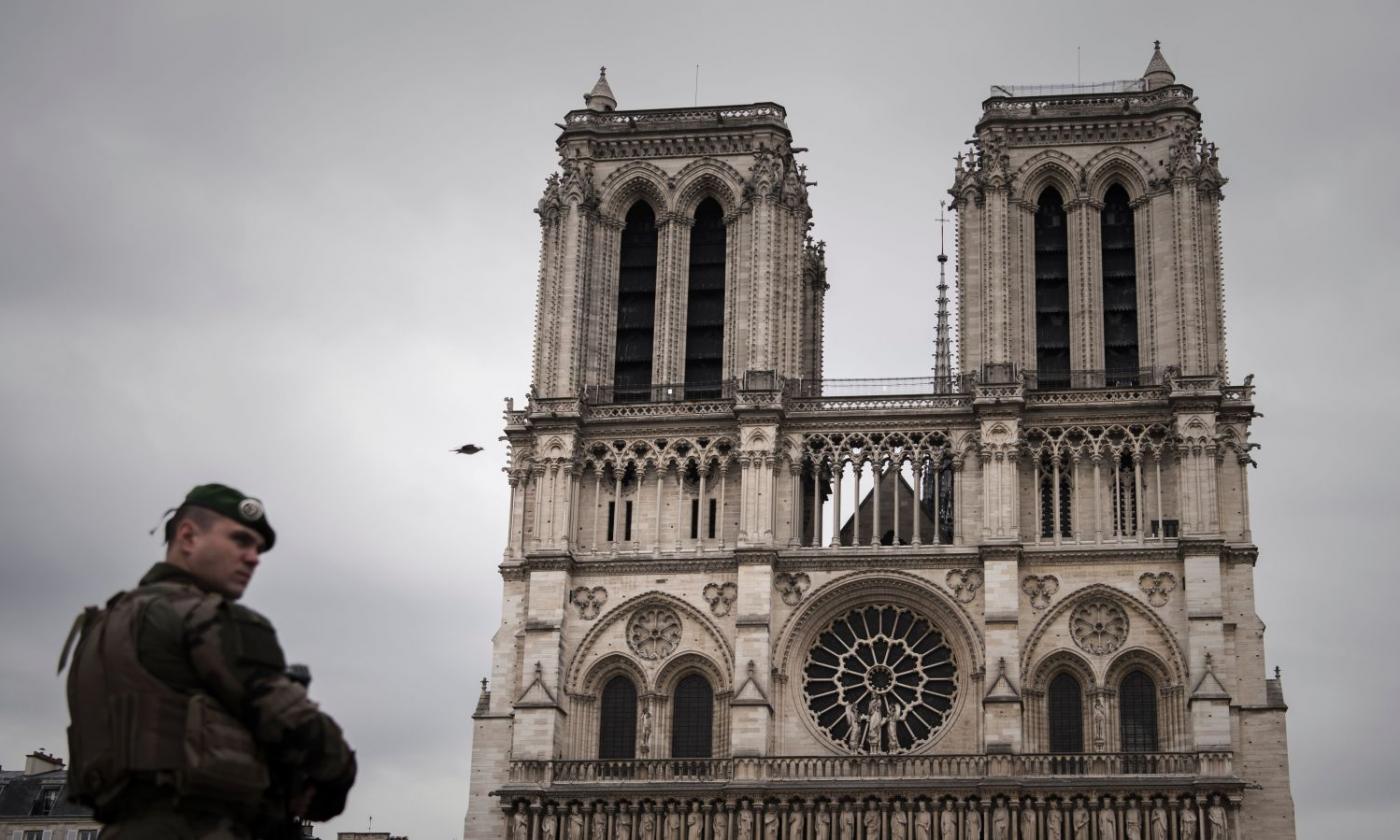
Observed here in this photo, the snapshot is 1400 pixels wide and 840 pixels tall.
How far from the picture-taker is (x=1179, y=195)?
49625 mm

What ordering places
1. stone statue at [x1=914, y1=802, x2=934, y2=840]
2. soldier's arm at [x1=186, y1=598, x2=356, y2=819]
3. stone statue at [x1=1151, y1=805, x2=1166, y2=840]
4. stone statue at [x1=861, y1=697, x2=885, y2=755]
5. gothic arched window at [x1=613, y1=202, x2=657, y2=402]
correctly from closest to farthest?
soldier's arm at [x1=186, y1=598, x2=356, y2=819]
stone statue at [x1=1151, y1=805, x2=1166, y2=840]
stone statue at [x1=914, y1=802, x2=934, y2=840]
stone statue at [x1=861, y1=697, x2=885, y2=755]
gothic arched window at [x1=613, y1=202, x2=657, y2=402]

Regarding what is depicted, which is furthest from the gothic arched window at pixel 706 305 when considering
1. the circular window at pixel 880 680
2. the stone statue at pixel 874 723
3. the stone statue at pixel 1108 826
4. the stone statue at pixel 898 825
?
the stone statue at pixel 1108 826

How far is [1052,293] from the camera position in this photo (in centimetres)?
5075

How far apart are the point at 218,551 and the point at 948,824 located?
39.8m

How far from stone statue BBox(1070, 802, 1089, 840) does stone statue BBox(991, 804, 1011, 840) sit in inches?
55.8

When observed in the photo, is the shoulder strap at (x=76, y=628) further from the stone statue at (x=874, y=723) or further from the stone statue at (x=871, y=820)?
the stone statue at (x=874, y=723)

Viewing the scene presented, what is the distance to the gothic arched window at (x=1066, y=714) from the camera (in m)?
46.0

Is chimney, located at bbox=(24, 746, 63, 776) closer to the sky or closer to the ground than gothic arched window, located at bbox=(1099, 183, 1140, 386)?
closer to the ground

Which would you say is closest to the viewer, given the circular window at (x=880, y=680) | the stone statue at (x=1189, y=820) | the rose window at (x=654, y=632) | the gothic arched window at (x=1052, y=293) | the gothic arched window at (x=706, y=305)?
the stone statue at (x=1189, y=820)

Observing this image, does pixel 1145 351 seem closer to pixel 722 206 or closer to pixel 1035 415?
pixel 1035 415

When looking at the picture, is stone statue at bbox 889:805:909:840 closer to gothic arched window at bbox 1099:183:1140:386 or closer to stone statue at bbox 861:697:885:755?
stone statue at bbox 861:697:885:755

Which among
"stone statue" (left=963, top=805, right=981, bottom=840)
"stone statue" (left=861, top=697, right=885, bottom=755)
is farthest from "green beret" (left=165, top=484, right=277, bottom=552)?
"stone statue" (left=861, top=697, right=885, bottom=755)

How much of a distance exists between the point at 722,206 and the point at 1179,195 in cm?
1161

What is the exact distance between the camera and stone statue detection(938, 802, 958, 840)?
44312 millimetres
